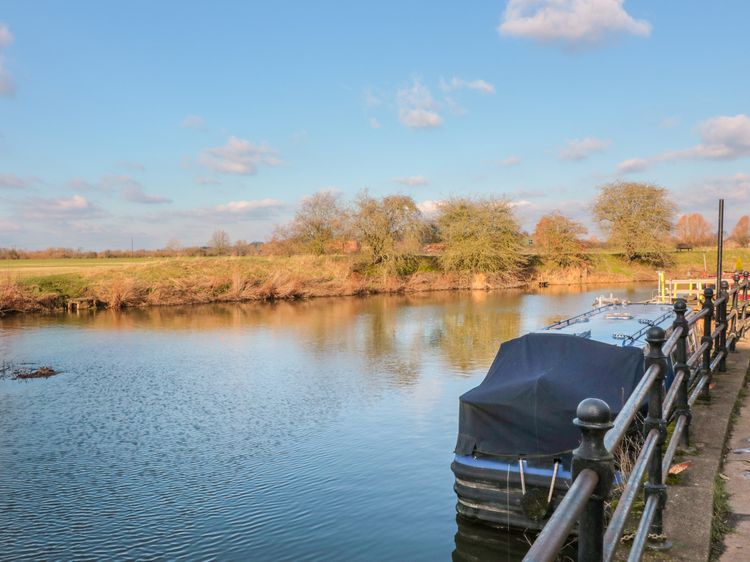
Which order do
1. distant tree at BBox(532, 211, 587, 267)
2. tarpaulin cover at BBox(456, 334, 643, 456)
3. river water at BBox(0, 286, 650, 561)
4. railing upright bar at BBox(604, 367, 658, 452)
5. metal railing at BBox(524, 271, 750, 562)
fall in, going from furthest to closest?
distant tree at BBox(532, 211, 587, 267), river water at BBox(0, 286, 650, 561), tarpaulin cover at BBox(456, 334, 643, 456), railing upright bar at BBox(604, 367, 658, 452), metal railing at BBox(524, 271, 750, 562)

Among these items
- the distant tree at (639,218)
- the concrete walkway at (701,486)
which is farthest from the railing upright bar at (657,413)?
the distant tree at (639,218)

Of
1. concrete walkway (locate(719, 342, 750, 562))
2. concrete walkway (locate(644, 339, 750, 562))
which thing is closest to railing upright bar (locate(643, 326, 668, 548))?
concrete walkway (locate(644, 339, 750, 562))

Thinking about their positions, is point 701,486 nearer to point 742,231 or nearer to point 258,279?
point 258,279

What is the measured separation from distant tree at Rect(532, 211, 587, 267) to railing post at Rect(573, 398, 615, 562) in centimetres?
6416

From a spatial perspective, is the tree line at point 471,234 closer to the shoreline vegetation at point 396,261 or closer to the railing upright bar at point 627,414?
the shoreline vegetation at point 396,261

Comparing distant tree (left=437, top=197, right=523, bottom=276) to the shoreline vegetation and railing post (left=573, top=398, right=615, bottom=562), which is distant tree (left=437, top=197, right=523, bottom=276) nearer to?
the shoreline vegetation

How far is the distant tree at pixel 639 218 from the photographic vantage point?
63219mm

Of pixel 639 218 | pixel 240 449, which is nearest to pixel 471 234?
pixel 639 218

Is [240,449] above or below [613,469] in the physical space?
below

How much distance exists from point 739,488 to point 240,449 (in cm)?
1011

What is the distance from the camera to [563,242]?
209ft

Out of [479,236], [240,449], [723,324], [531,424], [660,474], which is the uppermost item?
[479,236]

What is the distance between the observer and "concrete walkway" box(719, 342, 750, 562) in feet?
13.0

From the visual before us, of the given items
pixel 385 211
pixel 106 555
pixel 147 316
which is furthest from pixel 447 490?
pixel 385 211
